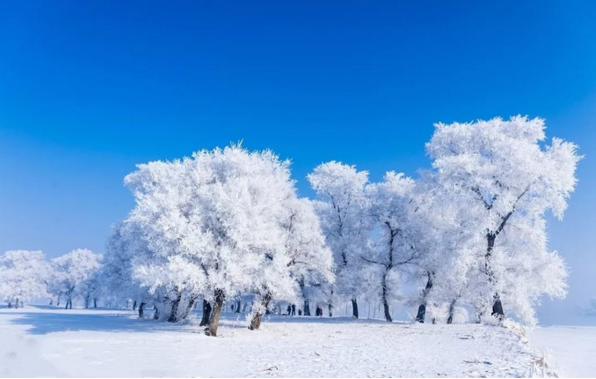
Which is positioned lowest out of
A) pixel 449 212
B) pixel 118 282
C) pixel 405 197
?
pixel 118 282

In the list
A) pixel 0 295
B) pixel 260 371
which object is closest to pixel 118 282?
pixel 260 371

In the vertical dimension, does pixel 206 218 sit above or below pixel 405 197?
below

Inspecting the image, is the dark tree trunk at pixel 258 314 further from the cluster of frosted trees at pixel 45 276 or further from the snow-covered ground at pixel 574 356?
the cluster of frosted trees at pixel 45 276

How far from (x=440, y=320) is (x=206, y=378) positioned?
34610 mm

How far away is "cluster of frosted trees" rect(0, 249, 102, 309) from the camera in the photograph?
98.8 metres

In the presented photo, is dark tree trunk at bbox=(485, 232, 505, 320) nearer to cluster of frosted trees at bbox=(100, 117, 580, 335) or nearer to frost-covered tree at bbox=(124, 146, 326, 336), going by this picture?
cluster of frosted trees at bbox=(100, 117, 580, 335)

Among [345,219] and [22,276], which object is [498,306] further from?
[22,276]

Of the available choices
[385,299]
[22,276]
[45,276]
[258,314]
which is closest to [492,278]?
[385,299]

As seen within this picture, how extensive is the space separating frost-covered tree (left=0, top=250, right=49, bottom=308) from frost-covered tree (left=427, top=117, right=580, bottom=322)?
102826mm

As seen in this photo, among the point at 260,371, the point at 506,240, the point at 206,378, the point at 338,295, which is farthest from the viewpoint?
the point at 338,295

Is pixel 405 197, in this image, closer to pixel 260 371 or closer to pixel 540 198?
pixel 540 198

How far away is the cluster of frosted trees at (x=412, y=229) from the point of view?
2608 cm

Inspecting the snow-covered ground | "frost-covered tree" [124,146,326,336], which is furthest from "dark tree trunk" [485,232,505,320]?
"frost-covered tree" [124,146,326,336]

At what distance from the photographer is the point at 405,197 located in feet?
135
